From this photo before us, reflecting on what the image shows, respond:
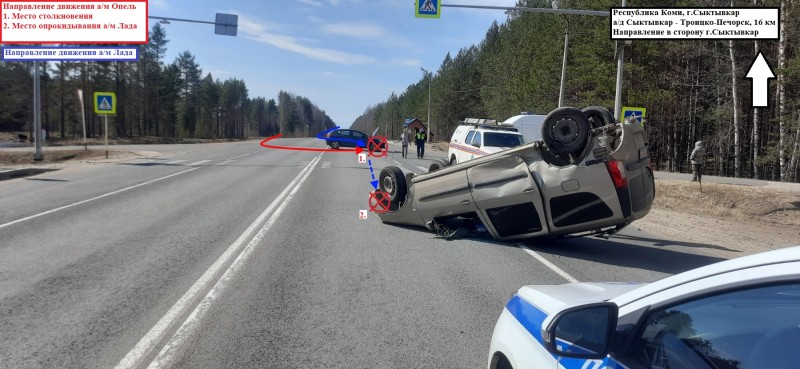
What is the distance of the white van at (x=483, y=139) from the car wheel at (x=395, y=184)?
714 cm

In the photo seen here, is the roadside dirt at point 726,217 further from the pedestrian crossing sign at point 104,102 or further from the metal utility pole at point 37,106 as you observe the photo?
the metal utility pole at point 37,106

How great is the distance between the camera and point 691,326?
2.11 meters

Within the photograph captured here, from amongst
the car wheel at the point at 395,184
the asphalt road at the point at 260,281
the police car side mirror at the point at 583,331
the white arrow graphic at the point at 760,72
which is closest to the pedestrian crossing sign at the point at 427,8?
the asphalt road at the point at 260,281

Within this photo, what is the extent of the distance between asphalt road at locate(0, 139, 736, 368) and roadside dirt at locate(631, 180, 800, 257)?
2.83 ft

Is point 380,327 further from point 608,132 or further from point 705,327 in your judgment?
point 608,132

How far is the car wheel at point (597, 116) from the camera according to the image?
827 cm

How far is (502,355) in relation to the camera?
283 centimetres

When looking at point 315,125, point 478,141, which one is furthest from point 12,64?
point 478,141

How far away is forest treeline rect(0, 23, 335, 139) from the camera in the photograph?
223 ft

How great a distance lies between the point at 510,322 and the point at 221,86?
5449 inches

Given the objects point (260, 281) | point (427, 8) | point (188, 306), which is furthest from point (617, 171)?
point (427, 8)

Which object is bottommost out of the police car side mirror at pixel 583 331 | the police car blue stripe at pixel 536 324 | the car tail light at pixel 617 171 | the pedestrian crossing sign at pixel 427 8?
the police car blue stripe at pixel 536 324

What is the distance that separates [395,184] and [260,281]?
14.1ft

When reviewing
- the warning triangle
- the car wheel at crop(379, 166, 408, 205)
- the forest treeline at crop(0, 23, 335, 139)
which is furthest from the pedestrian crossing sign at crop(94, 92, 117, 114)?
the forest treeline at crop(0, 23, 335, 139)
